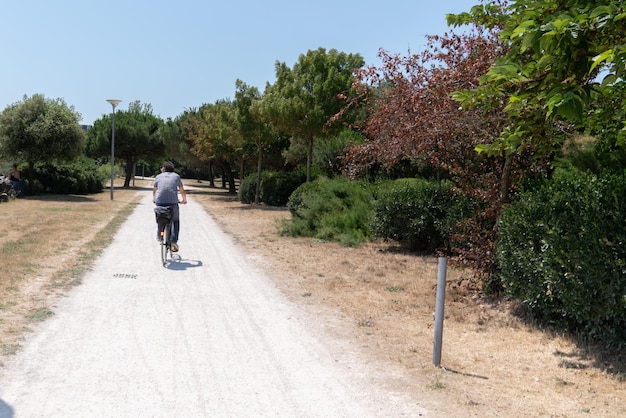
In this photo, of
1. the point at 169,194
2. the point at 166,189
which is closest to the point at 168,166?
the point at 166,189

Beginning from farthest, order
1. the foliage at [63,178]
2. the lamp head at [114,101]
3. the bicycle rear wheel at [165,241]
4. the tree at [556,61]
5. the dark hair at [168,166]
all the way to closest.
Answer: the foliage at [63,178] < the lamp head at [114,101] < the dark hair at [168,166] < the bicycle rear wheel at [165,241] < the tree at [556,61]

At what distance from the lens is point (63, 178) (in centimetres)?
3278

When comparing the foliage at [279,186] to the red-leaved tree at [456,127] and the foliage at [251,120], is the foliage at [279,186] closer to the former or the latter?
the foliage at [251,120]

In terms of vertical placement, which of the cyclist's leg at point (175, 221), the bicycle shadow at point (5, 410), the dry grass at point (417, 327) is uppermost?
the cyclist's leg at point (175, 221)

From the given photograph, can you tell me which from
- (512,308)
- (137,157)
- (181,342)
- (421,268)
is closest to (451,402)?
(181,342)

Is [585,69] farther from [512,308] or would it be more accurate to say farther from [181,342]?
[181,342]

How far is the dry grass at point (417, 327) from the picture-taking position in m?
4.26

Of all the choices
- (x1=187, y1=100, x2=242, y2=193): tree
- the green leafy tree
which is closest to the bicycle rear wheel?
(x1=187, y1=100, x2=242, y2=193): tree

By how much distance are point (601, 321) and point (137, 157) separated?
50682mm

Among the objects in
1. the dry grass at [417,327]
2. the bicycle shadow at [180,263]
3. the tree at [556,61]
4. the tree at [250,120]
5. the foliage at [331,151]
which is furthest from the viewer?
the tree at [250,120]

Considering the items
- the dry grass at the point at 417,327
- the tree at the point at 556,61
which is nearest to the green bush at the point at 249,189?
the dry grass at the point at 417,327

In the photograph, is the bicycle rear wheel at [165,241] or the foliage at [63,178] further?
the foliage at [63,178]

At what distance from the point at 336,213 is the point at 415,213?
3412 mm

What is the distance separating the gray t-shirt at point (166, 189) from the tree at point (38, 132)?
73.2 feet
